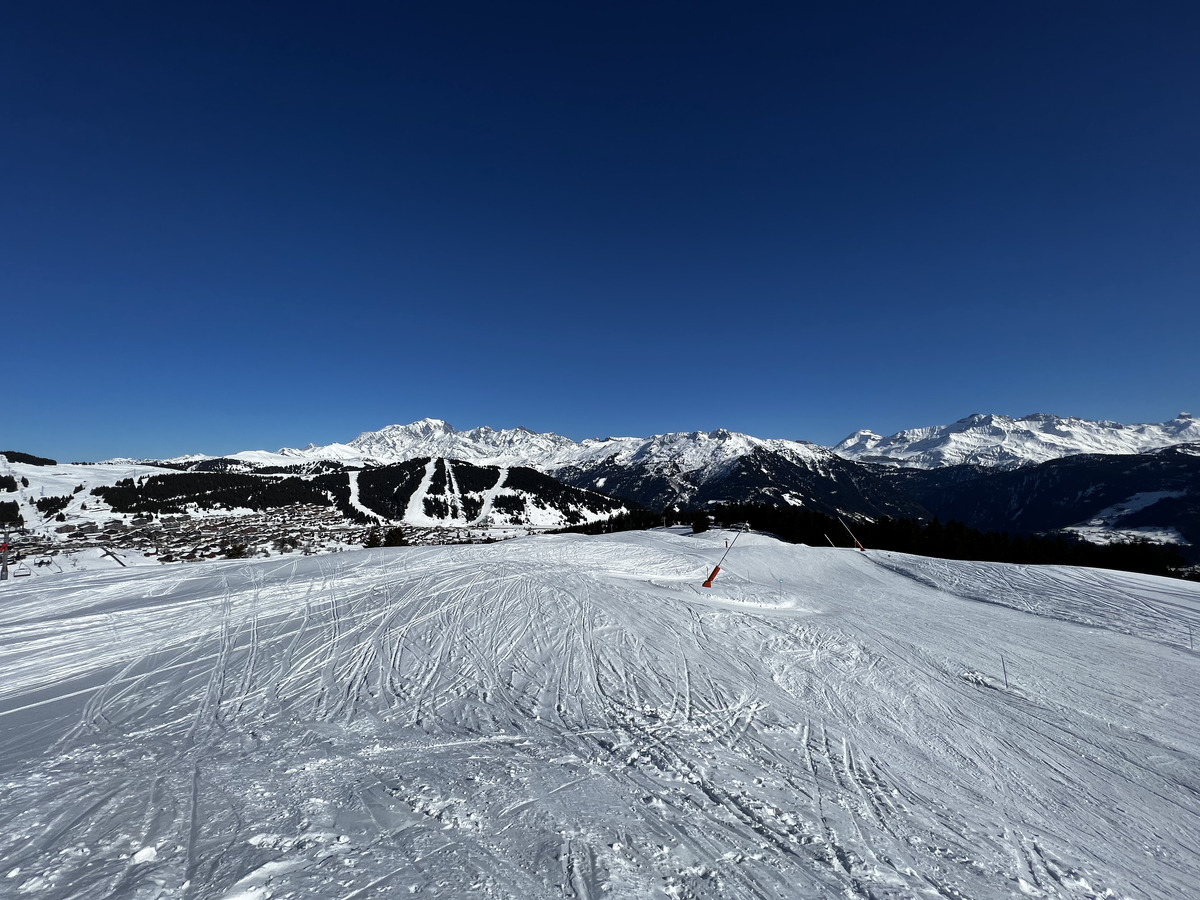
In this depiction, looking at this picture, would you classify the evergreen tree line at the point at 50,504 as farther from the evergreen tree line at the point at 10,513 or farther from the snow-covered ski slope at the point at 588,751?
the snow-covered ski slope at the point at 588,751

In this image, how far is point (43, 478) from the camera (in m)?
157

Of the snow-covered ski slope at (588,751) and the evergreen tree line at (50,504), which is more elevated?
the evergreen tree line at (50,504)

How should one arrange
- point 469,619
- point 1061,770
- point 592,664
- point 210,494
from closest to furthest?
point 1061,770
point 592,664
point 469,619
point 210,494

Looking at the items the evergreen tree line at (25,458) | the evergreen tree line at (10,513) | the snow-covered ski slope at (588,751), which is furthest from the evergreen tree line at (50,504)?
the snow-covered ski slope at (588,751)

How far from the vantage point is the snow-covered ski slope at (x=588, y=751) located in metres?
4.64

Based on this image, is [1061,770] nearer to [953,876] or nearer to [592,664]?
[953,876]

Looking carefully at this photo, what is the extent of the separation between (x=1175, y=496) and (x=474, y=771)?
31402 cm

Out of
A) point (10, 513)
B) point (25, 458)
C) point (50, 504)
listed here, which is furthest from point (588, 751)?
point (25, 458)

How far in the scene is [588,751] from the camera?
693 cm

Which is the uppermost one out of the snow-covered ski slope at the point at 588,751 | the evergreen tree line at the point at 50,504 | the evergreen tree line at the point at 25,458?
the evergreen tree line at the point at 25,458

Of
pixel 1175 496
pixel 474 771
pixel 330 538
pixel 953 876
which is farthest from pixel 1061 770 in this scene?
pixel 1175 496

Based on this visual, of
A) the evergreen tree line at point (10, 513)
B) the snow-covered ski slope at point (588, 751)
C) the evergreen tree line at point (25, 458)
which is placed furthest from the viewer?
the evergreen tree line at point (25, 458)

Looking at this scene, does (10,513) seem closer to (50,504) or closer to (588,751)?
(50,504)

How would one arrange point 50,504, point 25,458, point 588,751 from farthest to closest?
1. point 25,458
2. point 50,504
3. point 588,751
